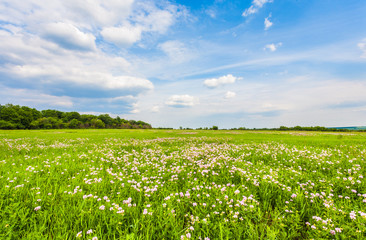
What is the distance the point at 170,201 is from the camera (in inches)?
129

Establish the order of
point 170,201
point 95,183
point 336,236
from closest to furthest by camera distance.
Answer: point 336,236
point 170,201
point 95,183

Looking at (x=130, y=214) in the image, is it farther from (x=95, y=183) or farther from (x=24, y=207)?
(x=24, y=207)

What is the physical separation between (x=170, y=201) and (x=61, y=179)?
3704 mm

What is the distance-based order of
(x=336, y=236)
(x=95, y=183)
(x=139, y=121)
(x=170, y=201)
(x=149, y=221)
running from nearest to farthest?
1. (x=336, y=236)
2. (x=149, y=221)
3. (x=170, y=201)
4. (x=95, y=183)
5. (x=139, y=121)

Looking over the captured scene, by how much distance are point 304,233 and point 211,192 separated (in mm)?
1859

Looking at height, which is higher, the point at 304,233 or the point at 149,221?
the point at 149,221

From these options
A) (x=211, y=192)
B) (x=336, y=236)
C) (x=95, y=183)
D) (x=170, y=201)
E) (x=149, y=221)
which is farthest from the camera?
(x=95, y=183)

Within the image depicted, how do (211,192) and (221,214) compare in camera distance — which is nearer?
(221,214)

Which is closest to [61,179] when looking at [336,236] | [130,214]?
[130,214]

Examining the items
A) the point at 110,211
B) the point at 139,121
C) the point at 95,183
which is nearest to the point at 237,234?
the point at 110,211

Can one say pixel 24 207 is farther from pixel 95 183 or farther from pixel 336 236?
pixel 336 236

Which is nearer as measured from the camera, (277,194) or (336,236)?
(336,236)

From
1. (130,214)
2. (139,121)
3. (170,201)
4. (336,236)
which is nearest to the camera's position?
(336,236)

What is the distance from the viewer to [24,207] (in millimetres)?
3025
